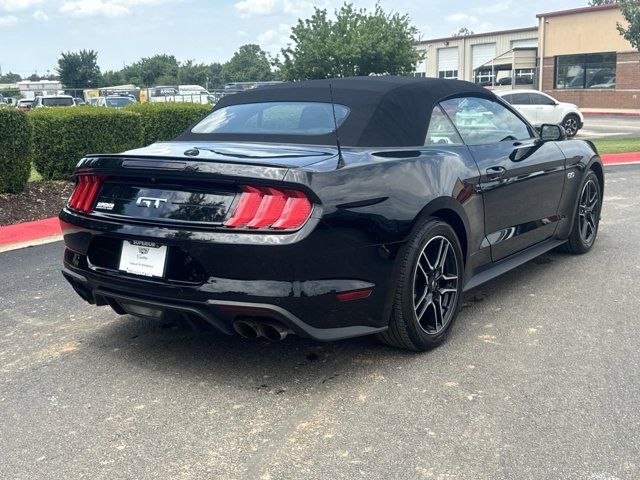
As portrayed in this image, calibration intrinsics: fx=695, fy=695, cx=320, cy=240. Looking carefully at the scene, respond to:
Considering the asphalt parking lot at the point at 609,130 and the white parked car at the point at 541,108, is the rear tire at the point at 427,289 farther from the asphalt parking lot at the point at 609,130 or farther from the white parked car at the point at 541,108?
the asphalt parking lot at the point at 609,130

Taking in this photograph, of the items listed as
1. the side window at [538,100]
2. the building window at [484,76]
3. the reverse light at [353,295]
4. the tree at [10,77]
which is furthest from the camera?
the tree at [10,77]

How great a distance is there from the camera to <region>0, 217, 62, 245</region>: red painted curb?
7615mm

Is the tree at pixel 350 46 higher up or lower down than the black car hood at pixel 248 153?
higher up

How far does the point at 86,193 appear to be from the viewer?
12.4 feet

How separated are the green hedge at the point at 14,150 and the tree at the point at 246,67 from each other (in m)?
85.8

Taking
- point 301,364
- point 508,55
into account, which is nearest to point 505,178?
point 301,364

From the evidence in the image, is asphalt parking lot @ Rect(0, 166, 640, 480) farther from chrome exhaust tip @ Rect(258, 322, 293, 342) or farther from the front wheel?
the front wheel

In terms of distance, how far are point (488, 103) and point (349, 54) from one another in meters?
24.2

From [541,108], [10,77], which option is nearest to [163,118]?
[541,108]

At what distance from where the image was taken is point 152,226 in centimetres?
341

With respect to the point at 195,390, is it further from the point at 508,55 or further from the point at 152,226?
the point at 508,55

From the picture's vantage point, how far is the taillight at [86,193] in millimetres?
3721

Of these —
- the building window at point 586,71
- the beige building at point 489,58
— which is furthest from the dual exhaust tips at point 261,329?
the beige building at point 489,58

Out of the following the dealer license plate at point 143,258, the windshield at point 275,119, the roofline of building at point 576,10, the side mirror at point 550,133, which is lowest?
the dealer license plate at point 143,258
